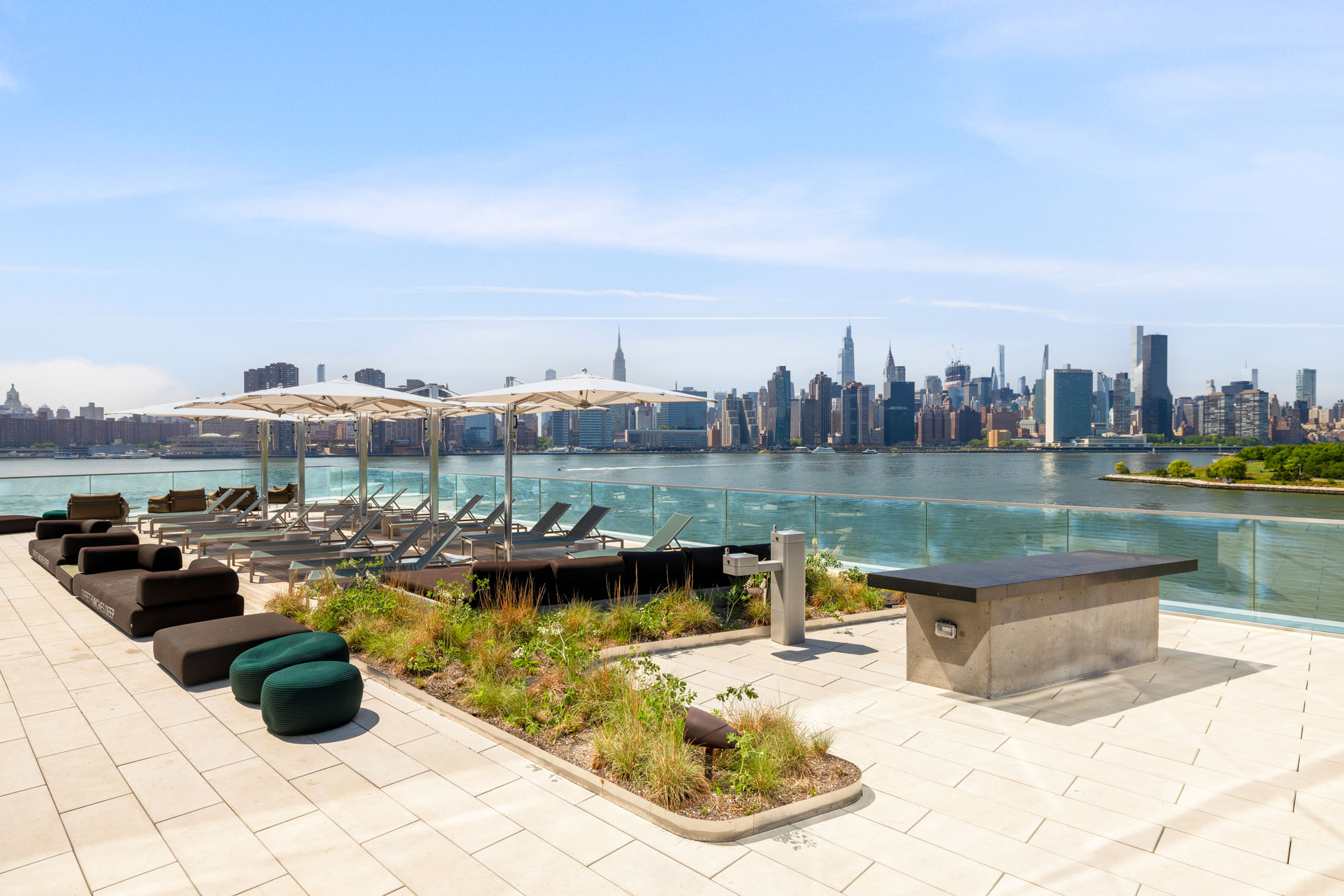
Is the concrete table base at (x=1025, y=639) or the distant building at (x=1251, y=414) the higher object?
the distant building at (x=1251, y=414)

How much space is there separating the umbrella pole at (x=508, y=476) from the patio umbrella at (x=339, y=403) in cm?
121

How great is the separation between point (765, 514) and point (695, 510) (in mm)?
1227

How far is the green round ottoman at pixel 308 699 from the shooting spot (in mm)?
3881

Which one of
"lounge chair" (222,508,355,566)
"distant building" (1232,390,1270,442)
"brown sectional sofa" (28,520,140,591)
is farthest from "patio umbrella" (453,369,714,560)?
"distant building" (1232,390,1270,442)

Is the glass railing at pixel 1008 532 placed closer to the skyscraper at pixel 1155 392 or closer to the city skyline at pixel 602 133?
the city skyline at pixel 602 133

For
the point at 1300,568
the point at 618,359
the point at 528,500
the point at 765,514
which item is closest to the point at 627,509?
the point at 528,500

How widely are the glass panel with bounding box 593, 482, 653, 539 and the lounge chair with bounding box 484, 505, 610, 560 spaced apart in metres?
0.81

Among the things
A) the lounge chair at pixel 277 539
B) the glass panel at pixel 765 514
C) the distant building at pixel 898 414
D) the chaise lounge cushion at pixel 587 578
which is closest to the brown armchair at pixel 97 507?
the lounge chair at pixel 277 539

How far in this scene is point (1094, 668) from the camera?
5102 millimetres

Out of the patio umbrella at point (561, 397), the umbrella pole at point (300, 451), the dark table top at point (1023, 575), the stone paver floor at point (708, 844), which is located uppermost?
the patio umbrella at point (561, 397)

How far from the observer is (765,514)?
34.4ft

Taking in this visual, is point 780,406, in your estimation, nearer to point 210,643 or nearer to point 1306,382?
point 210,643

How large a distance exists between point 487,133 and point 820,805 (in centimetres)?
1161

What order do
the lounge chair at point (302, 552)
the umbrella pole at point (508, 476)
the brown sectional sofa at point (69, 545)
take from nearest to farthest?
the brown sectional sofa at point (69, 545)
the lounge chair at point (302, 552)
the umbrella pole at point (508, 476)
